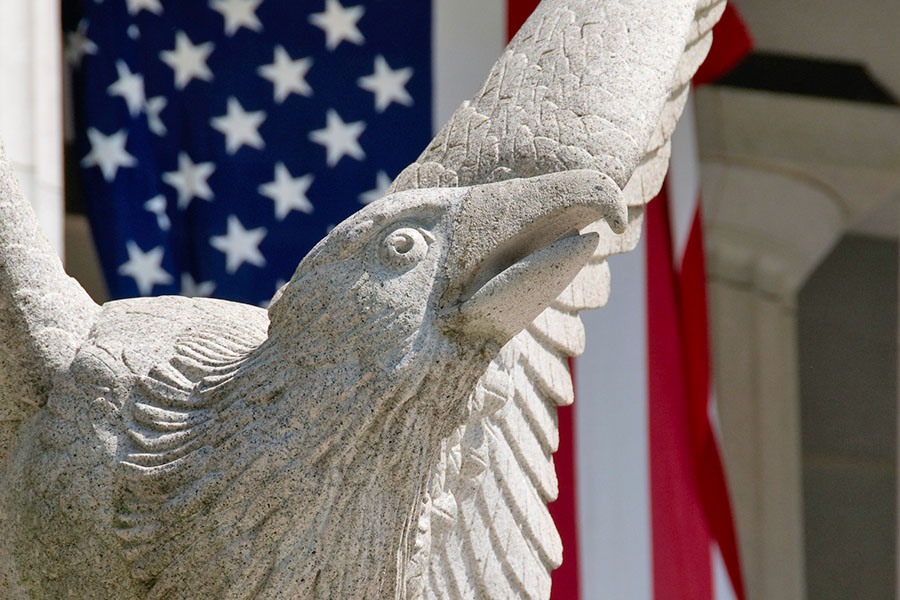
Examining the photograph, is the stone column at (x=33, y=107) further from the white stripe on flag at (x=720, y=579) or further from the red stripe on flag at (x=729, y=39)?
the white stripe on flag at (x=720, y=579)

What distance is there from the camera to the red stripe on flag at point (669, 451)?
541cm

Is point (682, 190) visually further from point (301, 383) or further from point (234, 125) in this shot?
point (301, 383)

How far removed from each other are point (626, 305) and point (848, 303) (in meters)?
3.87

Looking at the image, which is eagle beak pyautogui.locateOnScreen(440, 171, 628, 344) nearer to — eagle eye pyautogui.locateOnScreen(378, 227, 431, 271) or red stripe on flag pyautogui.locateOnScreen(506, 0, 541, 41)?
eagle eye pyautogui.locateOnScreen(378, 227, 431, 271)

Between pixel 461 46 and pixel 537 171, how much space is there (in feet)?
12.1

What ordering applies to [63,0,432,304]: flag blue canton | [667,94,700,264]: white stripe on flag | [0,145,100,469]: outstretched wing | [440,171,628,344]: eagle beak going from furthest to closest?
[667,94,700,264]: white stripe on flag, [63,0,432,304]: flag blue canton, [0,145,100,469]: outstretched wing, [440,171,628,344]: eagle beak

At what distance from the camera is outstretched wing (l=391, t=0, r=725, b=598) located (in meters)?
1.93

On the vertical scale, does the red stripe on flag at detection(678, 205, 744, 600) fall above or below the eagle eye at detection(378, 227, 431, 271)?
above

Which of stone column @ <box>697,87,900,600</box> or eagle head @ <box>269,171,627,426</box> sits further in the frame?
stone column @ <box>697,87,900,600</box>

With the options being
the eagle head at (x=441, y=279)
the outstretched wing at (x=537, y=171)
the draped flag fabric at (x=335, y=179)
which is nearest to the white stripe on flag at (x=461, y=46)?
the draped flag fabric at (x=335, y=179)

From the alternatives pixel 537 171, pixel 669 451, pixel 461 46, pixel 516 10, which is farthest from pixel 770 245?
pixel 537 171

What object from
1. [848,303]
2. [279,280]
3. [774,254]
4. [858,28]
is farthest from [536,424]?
[848,303]

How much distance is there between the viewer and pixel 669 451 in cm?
556

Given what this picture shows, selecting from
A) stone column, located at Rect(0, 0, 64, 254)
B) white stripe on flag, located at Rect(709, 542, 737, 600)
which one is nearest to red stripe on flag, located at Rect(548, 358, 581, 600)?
white stripe on flag, located at Rect(709, 542, 737, 600)
